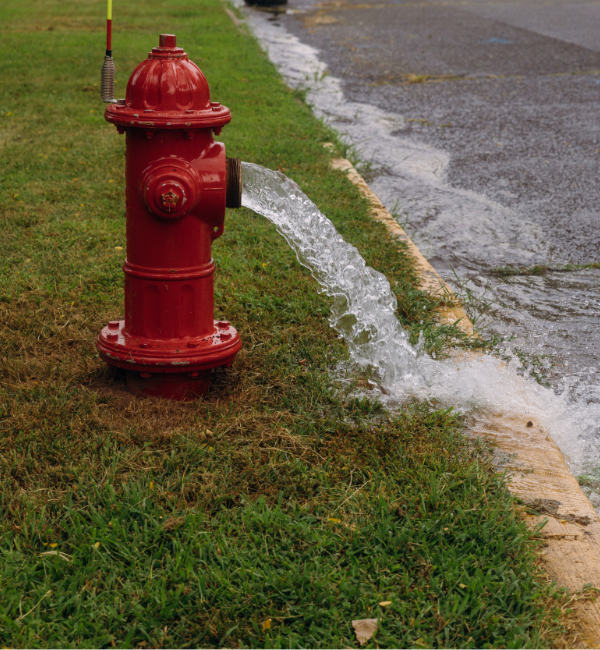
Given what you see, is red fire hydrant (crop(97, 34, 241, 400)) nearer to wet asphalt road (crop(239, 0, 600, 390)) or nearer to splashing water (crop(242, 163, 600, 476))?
splashing water (crop(242, 163, 600, 476))

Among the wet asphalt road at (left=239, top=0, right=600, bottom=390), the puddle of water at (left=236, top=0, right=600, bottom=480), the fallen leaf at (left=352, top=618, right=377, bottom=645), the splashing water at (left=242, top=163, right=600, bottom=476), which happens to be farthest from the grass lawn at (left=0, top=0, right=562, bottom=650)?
the wet asphalt road at (left=239, top=0, right=600, bottom=390)

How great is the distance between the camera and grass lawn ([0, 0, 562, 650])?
174cm

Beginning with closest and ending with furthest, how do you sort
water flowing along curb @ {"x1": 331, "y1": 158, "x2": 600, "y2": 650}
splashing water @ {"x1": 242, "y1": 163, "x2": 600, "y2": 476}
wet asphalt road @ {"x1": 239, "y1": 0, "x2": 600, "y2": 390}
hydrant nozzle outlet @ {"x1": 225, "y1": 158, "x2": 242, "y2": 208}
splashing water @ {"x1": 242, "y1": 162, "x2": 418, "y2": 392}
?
water flowing along curb @ {"x1": 331, "y1": 158, "x2": 600, "y2": 650} → hydrant nozzle outlet @ {"x1": 225, "y1": 158, "x2": 242, "y2": 208} → splashing water @ {"x1": 242, "y1": 163, "x2": 600, "y2": 476} → splashing water @ {"x1": 242, "y1": 162, "x2": 418, "y2": 392} → wet asphalt road @ {"x1": 239, "y1": 0, "x2": 600, "y2": 390}

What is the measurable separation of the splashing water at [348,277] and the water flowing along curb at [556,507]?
0.48 m

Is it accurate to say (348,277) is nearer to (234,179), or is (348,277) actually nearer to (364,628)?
(234,179)

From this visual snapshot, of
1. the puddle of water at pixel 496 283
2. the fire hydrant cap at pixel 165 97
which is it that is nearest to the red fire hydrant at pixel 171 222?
the fire hydrant cap at pixel 165 97

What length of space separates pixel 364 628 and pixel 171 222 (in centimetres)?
136

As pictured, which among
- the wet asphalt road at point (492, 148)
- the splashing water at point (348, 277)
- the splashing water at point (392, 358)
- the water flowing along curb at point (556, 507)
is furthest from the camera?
the wet asphalt road at point (492, 148)

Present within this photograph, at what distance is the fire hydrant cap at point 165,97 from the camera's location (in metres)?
2.21

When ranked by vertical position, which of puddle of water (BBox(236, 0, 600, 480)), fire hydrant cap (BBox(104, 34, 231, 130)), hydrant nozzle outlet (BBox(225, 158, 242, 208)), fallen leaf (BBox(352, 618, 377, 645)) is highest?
fire hydrant cap (BBox(104, 34, 231, 130))

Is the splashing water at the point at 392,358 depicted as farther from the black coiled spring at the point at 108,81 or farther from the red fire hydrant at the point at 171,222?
the black coiled spring at the point at 108,81

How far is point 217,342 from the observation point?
2.54 m

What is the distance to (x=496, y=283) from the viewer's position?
13.2 ft

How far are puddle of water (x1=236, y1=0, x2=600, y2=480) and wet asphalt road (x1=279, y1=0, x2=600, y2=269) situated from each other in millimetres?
160
